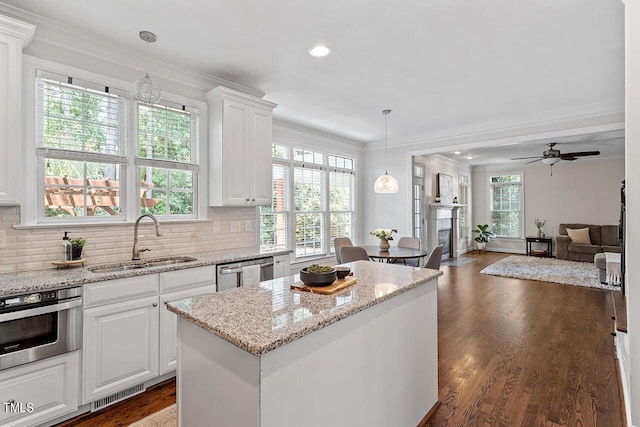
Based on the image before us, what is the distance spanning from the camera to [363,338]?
1570 mm

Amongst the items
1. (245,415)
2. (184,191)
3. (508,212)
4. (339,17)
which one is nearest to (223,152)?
(184,191)

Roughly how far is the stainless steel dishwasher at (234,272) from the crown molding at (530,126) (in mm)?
4022

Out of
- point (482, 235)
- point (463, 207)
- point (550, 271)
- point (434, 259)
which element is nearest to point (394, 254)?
point (434, 259)

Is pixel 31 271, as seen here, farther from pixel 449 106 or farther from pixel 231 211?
pixel 449 106

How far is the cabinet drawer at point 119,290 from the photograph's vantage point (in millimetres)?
2123

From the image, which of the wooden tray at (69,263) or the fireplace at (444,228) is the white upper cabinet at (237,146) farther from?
the fireplace at (444,228)

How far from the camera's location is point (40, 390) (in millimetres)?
1970

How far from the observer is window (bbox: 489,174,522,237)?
31.6ft

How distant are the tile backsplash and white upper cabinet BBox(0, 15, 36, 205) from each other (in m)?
0.32

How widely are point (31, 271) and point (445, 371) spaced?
3.26 m

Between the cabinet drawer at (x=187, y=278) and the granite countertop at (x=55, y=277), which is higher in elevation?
the granite countertop at (x=55, y=277)

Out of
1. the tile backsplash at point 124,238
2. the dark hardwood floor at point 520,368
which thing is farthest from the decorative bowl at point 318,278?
the tile backsplash at point 124,238

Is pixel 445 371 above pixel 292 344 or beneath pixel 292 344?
beneath
